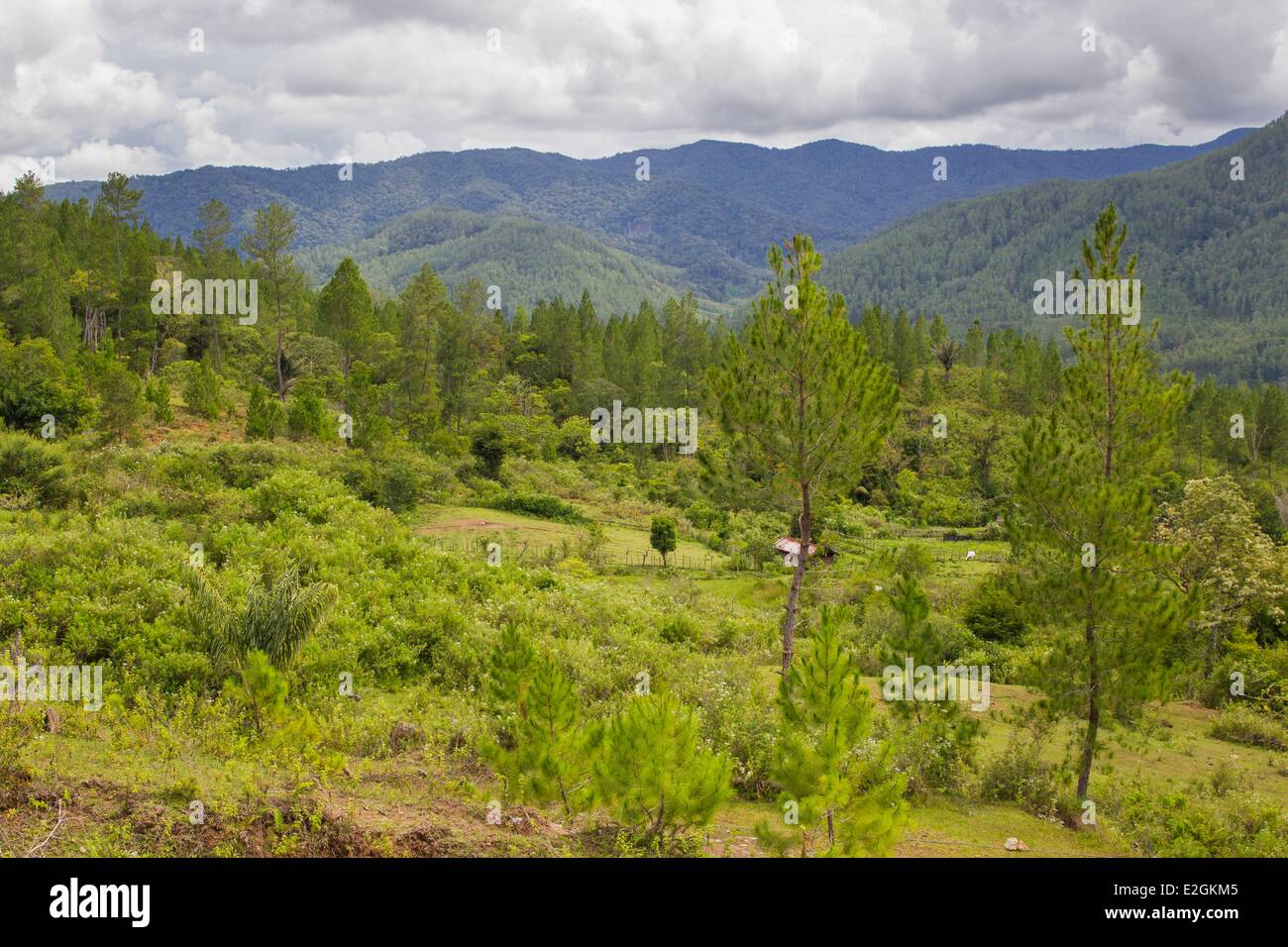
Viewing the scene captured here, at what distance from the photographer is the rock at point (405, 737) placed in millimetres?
11844

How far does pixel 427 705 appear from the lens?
14.4 m

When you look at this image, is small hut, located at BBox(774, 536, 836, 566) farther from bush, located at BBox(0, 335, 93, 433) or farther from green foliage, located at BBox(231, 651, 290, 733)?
green foliage, located at BBox(231, 651, 290, 733)

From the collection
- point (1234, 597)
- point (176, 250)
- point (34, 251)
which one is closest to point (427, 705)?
point (1234, 597)

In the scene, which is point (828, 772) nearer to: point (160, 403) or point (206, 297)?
point (160, 403)

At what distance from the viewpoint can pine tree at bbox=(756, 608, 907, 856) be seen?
26.9 ft

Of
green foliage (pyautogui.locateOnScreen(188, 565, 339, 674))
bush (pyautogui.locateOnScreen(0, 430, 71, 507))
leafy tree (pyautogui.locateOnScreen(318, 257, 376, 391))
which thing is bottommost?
green foliage (pyautogui.locateOnScreen(188, 565, 339, 674))

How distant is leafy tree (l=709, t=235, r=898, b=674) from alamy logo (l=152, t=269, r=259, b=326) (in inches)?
1578

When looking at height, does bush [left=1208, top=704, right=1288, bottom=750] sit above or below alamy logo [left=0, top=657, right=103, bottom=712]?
below

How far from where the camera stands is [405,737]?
12109 mm

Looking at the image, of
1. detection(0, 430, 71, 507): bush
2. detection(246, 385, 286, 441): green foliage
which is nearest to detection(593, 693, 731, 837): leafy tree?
detection(0, 430, 71, 507): bush

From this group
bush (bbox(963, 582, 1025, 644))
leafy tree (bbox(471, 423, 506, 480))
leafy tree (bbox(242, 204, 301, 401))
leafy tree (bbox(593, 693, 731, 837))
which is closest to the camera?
leafy tree (bbox(593, 693, 731, 837))
